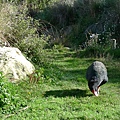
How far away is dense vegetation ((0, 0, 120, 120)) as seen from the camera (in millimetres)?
5430

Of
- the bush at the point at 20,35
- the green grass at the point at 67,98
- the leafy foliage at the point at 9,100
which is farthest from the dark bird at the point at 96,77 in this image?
the bush at the point at 20,35

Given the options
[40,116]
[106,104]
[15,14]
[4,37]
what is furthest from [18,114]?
[15,14]

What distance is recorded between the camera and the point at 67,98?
240 inches

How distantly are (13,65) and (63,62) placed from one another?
306cm

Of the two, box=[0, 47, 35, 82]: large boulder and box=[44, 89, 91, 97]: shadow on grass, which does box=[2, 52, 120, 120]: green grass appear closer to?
box=[44, 89, 91, 97]: shadow on grass

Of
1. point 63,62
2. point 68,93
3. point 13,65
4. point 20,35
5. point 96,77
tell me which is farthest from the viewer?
point 63,62

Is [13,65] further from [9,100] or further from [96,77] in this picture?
[96,77]

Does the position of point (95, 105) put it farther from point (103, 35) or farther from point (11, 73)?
point (103, 35)

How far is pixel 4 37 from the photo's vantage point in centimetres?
857

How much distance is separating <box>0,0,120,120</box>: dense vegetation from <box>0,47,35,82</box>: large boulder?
226mm

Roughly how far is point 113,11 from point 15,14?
19.7 ft

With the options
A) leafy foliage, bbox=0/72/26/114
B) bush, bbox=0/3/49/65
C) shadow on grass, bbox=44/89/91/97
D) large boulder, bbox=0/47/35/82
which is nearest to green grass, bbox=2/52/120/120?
shadow on grass, bbox=44/89/91/97

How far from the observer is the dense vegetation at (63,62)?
17.8 ft

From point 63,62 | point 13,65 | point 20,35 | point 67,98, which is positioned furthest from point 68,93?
point 63,62
